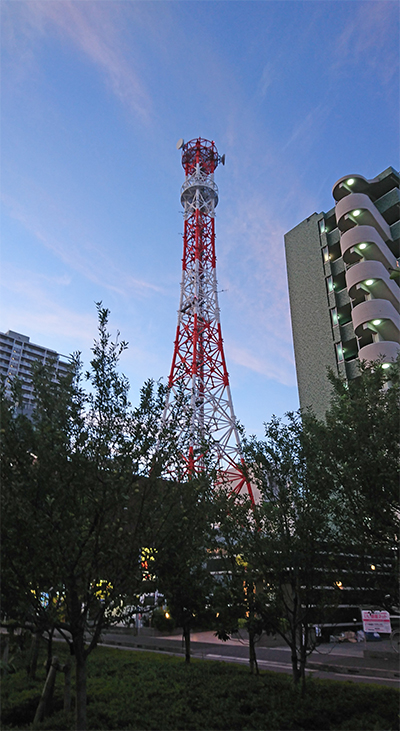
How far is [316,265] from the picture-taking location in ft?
135

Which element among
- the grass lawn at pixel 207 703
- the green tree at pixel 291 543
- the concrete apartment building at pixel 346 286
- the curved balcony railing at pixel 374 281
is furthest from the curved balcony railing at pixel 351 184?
the grass lawn at pixel 207 703

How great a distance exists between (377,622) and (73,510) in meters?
15.7

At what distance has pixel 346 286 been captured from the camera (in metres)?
38.0

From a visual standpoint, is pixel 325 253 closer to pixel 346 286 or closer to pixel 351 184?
pixel 346 286

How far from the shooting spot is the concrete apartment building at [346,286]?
108 ft

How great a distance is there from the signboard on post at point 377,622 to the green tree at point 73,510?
531 inches

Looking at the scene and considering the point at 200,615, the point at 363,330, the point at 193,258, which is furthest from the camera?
the point at 193,258

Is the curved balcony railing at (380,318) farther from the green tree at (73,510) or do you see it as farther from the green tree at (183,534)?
the green tree at (73,510)

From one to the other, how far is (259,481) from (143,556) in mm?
5447

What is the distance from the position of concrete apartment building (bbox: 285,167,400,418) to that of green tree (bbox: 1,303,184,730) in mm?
25396

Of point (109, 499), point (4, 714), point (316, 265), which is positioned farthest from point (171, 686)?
point (316, 265)

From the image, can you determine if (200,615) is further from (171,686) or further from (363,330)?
(363,330)

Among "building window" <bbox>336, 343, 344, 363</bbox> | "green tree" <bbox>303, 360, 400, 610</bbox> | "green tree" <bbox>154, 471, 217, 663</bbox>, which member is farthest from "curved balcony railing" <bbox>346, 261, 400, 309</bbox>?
"green tree" <bbox>154, 471, 217, 663</bbox>

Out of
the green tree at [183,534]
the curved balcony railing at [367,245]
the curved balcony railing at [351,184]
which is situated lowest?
the green tree at [183,534]
